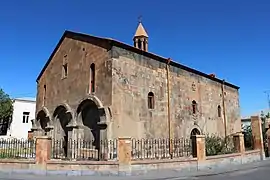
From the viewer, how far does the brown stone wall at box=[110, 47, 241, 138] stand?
1720 centimetres

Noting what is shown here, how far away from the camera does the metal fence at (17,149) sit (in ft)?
49.7

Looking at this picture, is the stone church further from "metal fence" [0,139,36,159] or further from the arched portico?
"metal fence" [0,139,36,159]

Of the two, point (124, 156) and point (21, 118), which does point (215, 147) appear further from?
point (21, 118)

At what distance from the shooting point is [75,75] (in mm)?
20344

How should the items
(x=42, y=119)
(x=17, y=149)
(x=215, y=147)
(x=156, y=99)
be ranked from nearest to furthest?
1. (x=17, y=149)
2. (x=215, y=147)
3. (x=156, y=99)
4. (x=42, y=119)

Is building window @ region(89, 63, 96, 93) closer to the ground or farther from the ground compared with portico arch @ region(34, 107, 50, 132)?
farther from the ground

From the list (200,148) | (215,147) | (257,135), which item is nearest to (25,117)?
(215,147)

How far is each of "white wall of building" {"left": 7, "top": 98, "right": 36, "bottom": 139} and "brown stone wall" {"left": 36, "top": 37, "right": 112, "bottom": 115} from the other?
20.3m

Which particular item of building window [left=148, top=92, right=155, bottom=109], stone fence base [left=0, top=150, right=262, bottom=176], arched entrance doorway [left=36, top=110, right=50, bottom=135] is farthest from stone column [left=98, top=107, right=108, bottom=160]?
arched entrance doorway [left=36, top=110, right=50, bottom=135]

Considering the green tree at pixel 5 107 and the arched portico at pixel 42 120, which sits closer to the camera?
the arched portico at pixel 42 120

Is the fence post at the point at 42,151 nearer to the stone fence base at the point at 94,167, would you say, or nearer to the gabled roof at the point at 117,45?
the stone fence base at the point at 94,167

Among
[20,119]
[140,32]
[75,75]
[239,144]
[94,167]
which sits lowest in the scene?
[94,167]

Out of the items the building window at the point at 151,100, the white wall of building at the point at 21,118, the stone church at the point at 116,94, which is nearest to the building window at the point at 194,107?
the stone church at the point at 116,94

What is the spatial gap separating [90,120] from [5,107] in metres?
28.7
